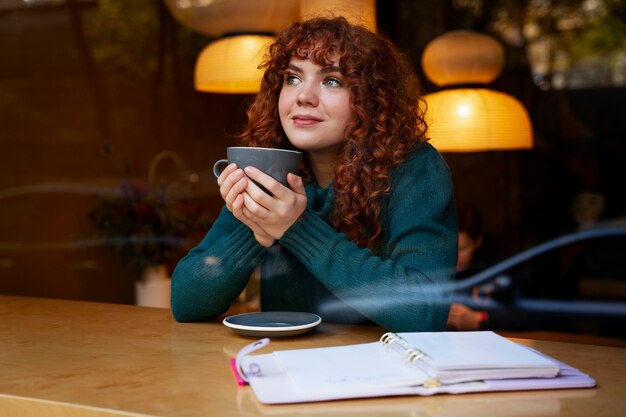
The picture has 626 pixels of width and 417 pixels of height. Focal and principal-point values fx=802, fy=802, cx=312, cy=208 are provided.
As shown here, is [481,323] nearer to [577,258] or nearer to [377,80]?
[577,258]

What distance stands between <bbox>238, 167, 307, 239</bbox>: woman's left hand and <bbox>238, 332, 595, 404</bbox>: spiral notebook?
0.87 feet

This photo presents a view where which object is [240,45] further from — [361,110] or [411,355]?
[411,355]

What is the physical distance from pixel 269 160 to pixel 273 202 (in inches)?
2.5

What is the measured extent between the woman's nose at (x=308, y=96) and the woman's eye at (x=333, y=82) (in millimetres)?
26

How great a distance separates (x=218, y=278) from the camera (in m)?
1.37

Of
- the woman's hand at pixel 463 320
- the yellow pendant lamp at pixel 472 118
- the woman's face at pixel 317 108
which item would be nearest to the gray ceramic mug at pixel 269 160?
the woman's face at pixel 317 108

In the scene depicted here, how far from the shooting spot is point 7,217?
387 centimetres

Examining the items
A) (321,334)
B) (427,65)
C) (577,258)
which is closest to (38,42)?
(427,65)

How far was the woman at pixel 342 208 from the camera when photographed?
1.24m

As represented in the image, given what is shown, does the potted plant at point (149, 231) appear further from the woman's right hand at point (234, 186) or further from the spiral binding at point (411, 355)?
the spiral binding at point (411, 355)

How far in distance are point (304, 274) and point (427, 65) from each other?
5.77 feet

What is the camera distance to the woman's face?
1.38 m

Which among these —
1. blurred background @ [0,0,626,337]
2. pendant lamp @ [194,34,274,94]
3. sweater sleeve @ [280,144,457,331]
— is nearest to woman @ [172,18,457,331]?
sweater sleeve @ [280,144,457,331]

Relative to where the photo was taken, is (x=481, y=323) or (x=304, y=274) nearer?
(x=304, y=274)
